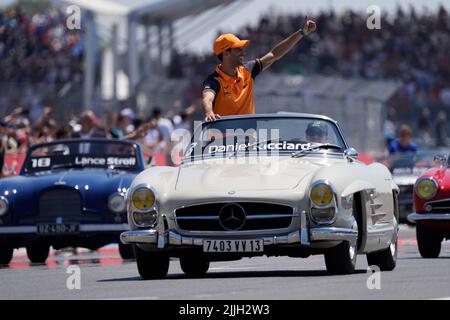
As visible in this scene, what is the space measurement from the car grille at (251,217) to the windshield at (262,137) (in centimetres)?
121

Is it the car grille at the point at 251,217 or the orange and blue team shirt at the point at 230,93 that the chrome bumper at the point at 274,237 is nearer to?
the car grille at the point at 251,217

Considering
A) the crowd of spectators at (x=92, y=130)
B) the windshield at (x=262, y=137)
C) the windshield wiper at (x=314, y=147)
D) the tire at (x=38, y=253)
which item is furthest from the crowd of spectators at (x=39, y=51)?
the windshield wiper at (x=314, y=147)

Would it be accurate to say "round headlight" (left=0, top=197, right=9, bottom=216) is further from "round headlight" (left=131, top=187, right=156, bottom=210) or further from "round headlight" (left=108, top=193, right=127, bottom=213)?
"round headlight" (left=131, top=187, right=156, bottom=210)

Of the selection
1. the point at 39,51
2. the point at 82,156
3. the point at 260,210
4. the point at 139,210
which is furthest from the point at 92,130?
the point at 39,51

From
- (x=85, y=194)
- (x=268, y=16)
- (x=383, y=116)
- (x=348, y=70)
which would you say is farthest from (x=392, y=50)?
(x=85, y=194)

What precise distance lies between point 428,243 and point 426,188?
59cm

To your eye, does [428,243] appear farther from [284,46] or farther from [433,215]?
[284,46]

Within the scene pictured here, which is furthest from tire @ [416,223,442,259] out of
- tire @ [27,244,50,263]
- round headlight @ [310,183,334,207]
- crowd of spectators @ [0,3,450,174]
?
crowd of spectators @ [0,3,450,174]

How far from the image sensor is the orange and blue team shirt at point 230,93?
489 inches

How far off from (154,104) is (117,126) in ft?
15.5

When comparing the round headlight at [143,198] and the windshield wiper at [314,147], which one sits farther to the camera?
the windshield wiper at [314,147]

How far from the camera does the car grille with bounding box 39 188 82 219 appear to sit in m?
14.8

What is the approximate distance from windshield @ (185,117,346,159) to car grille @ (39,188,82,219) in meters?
3.28

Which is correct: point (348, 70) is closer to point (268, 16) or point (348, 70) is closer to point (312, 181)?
point (268, 16)
